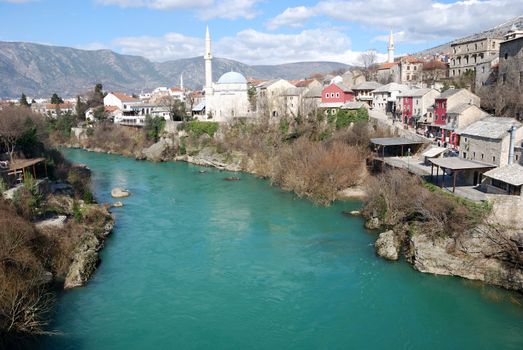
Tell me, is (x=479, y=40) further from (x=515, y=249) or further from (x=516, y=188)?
(x=515, y=249)

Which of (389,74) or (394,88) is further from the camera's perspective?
(389,74)

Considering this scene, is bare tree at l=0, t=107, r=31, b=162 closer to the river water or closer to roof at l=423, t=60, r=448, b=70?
the river water

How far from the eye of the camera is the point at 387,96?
4047 cm

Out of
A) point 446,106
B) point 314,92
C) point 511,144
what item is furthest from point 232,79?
point 511,144

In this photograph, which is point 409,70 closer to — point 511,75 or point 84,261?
point 511,75

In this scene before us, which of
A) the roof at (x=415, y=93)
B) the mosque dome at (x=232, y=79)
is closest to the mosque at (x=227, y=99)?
the mosque dome at (x=232, y=79)

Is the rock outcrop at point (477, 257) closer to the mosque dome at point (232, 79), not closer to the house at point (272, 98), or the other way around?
the house at point (272, 98)

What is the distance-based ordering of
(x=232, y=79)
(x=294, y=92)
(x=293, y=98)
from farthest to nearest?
(x=232, y=79), (x=294, y=92), (x=293, y=98)

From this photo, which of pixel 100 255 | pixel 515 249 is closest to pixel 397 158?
pixel 515 249

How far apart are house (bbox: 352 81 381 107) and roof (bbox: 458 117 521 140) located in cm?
2109

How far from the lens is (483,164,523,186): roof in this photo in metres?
17.4

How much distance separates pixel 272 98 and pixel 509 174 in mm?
29899

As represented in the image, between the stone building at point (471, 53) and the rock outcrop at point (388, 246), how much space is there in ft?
83.6

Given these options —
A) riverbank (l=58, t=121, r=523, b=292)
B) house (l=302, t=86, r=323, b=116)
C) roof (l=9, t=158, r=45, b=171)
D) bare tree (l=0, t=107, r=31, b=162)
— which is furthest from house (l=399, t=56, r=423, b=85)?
roof (l=9, t=158, r=45, b=171)
